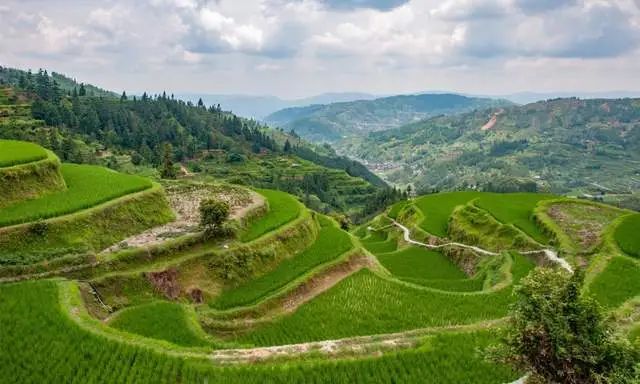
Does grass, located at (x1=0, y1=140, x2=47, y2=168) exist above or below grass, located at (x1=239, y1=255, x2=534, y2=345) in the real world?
above

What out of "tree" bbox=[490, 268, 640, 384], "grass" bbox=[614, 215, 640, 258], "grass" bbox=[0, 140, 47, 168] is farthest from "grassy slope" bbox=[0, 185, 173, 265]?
"grass" bbox=[614, 215, 640, 258]

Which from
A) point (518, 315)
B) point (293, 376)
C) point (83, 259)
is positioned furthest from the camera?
point (83, 259)

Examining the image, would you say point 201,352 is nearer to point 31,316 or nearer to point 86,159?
point 31,316

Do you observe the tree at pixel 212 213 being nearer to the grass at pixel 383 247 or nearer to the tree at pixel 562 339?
the tree at pixel 562 339

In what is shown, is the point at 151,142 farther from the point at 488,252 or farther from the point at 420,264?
the point at 488,252

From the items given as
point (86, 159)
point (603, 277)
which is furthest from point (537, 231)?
point (86, 159)

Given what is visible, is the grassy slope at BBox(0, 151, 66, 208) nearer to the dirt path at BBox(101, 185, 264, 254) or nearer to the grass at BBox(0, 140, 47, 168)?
the grass at BBox(0, 140, 47, 168)
